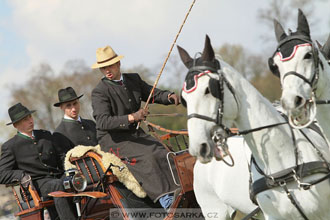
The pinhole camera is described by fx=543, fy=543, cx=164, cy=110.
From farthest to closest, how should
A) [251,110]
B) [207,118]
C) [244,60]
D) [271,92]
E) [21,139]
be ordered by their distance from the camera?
[244,60], [271,92], [21,139], [251,110], [207,118]

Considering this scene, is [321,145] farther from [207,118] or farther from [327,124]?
[207,118]

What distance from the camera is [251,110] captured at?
445 cm

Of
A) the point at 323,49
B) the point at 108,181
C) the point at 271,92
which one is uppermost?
the point at 323,49

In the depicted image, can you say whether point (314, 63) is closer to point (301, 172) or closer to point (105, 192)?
point (301, 172)

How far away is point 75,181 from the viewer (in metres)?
6.45

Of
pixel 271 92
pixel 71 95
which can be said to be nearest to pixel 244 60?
pixel 271 92

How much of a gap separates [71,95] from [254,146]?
12.8 feet

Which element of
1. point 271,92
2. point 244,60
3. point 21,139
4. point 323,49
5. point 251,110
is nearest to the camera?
point 251,110

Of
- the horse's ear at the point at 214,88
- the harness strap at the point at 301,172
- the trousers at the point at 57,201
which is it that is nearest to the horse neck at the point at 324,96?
the harness strap at the point at 301,172

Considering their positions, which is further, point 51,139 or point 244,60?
point 244,60

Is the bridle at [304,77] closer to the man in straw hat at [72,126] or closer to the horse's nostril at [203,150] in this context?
the horse's nostril at [203,150]

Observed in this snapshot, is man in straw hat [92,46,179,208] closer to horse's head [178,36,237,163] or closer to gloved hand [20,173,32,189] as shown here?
gloved hand [20,173,32,189]

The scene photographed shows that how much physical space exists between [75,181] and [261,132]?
2.82m

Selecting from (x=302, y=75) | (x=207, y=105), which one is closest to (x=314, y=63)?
(x=302, y=75)
